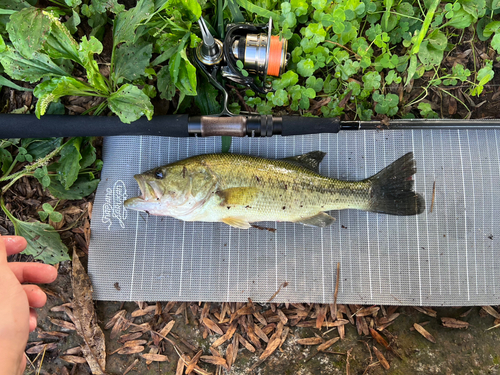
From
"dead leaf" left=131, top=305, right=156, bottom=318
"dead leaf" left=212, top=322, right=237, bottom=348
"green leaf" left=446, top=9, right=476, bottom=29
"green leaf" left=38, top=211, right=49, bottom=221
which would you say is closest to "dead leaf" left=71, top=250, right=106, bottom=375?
"dead leaf" left=131, top=305, right=156, bottom=318

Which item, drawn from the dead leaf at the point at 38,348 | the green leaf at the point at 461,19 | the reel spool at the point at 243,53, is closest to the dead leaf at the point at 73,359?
the dead leaf at the point at 38,348

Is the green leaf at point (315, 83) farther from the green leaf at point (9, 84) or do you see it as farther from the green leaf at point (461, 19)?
the green leaf at point (9, 84)

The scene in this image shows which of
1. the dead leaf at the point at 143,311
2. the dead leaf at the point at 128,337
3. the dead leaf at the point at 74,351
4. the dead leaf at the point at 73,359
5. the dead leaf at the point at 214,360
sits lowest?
the dead leaf at the point at 73,359

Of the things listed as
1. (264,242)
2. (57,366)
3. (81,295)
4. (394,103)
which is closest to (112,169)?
(81,295)

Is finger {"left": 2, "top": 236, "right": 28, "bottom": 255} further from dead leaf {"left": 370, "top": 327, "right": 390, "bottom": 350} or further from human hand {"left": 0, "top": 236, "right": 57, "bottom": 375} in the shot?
dead leaf {"left": 370, "top": 327, "right": 390, "bottom": 350}

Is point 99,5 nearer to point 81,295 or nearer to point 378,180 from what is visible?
point 81,295

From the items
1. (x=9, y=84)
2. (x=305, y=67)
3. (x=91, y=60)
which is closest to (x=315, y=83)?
(x=305, y=67)

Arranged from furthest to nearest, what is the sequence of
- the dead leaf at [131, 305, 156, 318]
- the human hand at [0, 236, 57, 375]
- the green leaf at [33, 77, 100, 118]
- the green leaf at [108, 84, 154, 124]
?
1. the dead leaf at [131, 305, 156, 318]
2. the green leaf at [108, 84, 154, 124]
3. the green leaf at [33, 77, 100, 118]
4. the human hand at [0, 236, 57, 375]
